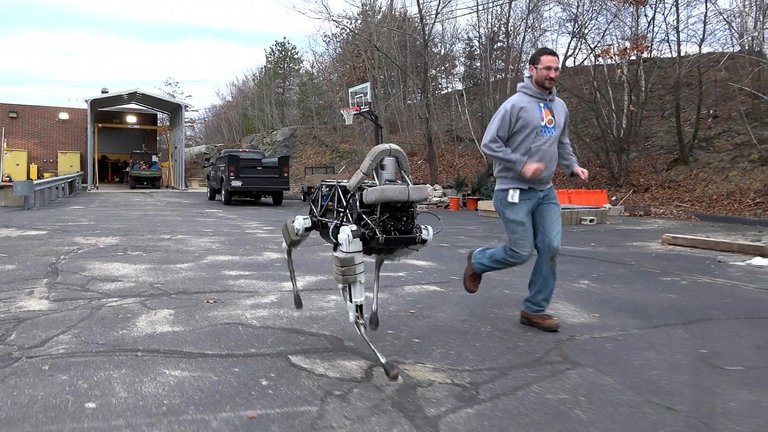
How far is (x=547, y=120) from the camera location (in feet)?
15.4

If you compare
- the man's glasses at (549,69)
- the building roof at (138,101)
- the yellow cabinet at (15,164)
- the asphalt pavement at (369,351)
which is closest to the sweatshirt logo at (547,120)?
the man's glasses at (549,69)

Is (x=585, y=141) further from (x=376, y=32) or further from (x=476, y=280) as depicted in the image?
(x=476, y=280)

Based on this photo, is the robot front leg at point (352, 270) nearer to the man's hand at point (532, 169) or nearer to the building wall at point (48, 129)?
the man's hand at point (532, 169)

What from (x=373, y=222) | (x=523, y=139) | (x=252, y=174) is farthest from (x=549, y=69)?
(x=252, y=174)

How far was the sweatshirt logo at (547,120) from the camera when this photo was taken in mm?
4652

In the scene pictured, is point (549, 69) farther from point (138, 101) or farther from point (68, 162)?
point (68, 162)

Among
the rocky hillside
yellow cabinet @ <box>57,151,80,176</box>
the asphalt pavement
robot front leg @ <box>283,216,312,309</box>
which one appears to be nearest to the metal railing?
the asphalt pavement

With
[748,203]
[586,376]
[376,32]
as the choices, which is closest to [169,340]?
[586,376]

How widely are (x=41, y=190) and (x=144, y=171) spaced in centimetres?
1414

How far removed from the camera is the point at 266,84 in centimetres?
5297

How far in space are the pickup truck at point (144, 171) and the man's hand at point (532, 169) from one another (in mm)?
31610

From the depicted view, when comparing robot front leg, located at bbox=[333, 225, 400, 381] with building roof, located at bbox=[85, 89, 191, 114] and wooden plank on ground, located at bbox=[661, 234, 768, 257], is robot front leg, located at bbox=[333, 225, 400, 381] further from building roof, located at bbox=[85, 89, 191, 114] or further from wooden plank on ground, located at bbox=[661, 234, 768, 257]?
building roof, located at bbox=[85, 89, 191, 114]

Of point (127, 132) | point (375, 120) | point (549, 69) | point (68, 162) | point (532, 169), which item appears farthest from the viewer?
point (127, 132)

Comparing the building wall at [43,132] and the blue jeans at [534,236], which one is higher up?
the building wall at [43,132]
